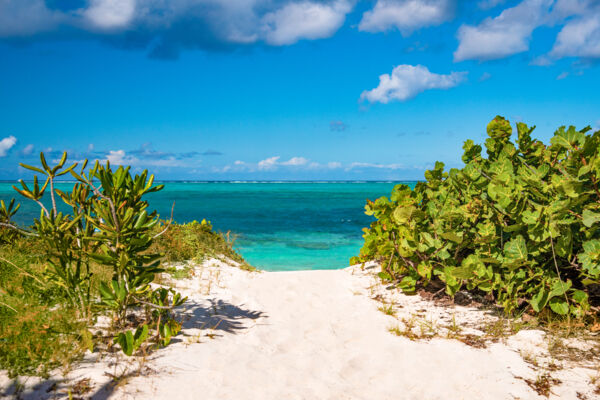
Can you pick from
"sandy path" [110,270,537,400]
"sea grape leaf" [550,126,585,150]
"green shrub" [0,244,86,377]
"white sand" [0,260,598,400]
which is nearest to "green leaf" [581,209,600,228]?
"sea grape leaf" [550,126,585,150]

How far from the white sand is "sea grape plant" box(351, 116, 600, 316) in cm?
52

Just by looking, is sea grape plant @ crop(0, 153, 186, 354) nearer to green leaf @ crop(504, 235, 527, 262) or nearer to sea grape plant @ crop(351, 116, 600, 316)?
sea grape plant @ crop(351, 116, 600, 316)

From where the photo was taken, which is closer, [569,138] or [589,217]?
[589,217]

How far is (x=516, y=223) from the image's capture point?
416 centimetres

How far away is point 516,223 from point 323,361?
2.61m

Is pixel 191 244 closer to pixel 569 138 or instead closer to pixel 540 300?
pixel 540 300

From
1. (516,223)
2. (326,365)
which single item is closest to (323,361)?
(326,365)

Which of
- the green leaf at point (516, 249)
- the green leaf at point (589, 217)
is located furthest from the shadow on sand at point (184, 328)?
the green leaf at point (589, 217)

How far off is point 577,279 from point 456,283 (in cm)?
127

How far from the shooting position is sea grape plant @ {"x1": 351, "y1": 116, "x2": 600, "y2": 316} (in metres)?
3.63

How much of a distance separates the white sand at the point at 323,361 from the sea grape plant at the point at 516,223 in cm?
52

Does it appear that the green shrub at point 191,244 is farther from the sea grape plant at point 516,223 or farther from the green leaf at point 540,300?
the green leaf at point 540,300

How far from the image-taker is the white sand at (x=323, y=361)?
3016 mm

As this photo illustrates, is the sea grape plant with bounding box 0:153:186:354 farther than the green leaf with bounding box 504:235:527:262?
No
